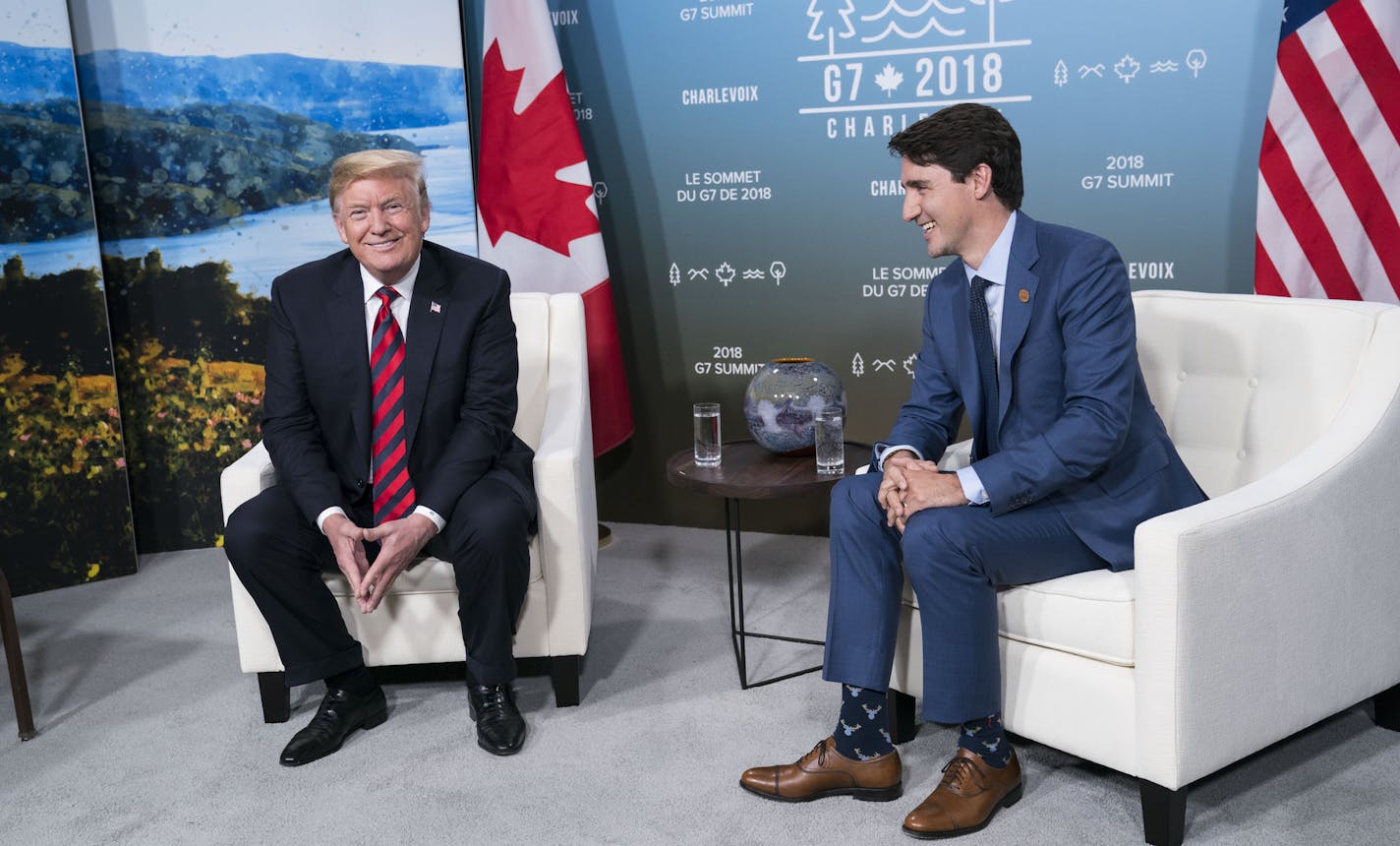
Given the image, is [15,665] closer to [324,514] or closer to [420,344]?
[324,514]

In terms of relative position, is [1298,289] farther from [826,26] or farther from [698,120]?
[698,120]

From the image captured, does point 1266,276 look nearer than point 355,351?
→ No

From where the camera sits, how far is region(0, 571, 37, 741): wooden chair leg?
2732 mm

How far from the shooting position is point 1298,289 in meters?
3.23

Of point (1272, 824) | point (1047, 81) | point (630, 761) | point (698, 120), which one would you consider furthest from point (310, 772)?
point (1047, 81)

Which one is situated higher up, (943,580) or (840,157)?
(840,157)

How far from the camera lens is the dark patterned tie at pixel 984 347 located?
2.43 m

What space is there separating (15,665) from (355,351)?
1.01 m

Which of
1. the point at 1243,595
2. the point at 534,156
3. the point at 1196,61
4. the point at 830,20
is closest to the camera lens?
the point at 1243,595

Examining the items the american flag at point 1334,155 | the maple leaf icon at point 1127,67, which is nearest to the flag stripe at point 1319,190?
the american flag at point 1334,155

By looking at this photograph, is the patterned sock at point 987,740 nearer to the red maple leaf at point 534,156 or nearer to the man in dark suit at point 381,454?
the man in dark suit at point 381,454

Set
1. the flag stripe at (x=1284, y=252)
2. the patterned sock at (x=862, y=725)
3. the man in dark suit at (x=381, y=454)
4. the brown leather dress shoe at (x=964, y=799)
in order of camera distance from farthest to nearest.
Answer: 1. the flag stripe at (x=1284, y=252)
2. the man in dark suit at (x=381, y=454)
3. the patterned sock at (x=862, y=725)
4. the brown leather dress shoe at (x=964, y=799)

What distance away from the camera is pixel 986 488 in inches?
90.2

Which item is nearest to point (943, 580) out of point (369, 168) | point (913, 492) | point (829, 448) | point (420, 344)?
point (913, 492)
